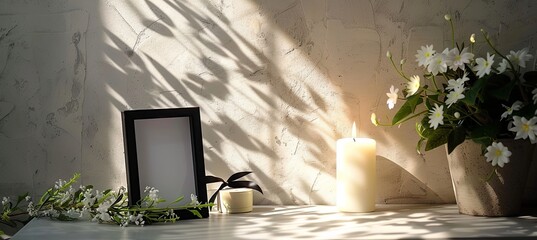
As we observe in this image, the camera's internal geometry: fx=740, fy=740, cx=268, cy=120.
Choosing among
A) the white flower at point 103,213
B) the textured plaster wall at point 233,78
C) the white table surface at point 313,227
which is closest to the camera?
the white table surface at point 313,227

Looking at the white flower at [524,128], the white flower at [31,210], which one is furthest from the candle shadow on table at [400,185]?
the white flower at [31,210]

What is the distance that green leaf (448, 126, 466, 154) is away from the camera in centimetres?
158

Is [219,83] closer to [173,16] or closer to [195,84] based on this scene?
[195,84]

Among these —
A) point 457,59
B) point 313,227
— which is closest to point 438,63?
point 457,59

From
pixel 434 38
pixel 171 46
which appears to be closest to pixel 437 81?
pixel 434 38

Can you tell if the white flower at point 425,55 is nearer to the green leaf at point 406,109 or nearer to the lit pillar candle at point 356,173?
the green leaf at point 406,109

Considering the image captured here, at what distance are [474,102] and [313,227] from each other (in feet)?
1.38

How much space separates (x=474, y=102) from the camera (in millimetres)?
1528

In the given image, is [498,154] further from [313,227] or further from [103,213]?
[103,213]

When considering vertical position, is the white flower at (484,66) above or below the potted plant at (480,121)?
above

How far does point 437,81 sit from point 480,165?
26 cm

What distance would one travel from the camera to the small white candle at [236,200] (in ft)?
5.61

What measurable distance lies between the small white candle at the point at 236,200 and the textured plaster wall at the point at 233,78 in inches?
4.4

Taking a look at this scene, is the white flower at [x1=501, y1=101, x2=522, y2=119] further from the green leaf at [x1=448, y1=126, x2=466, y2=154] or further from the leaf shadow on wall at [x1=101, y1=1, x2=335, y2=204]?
the leaf shadow on wall at [x1=101, y1=1, x2=335, y2=204]
